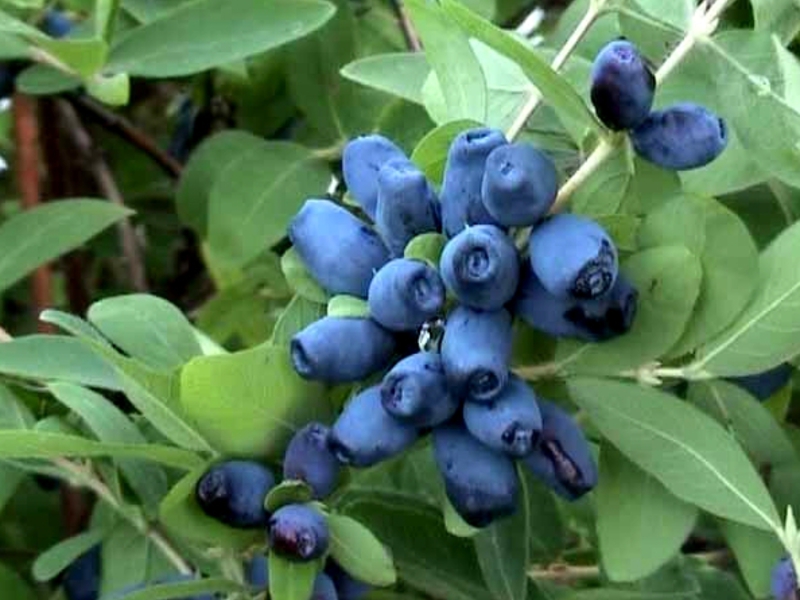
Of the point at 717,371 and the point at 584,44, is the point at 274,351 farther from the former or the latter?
the point at 584,44

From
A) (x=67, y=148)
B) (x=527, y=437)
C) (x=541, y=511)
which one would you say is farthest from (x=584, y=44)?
(x=67, y=148)

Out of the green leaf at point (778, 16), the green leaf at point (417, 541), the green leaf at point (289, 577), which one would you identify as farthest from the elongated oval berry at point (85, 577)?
the green leaf at point (778, 16)

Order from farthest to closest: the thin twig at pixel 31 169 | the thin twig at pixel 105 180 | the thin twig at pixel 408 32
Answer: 1. the thin twig at pixel 105 180
2. the thin twig at pixel 31 169
3. the thin twig at pixel 408 32

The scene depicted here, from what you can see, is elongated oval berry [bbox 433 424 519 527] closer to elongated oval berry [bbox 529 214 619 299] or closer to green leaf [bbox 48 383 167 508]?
elongated oval berry [bbox 529 214 619 299]

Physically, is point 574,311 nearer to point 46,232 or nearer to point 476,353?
point 476,353

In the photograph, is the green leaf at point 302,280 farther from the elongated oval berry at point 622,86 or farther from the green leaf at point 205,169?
the green leaf at point 205,169

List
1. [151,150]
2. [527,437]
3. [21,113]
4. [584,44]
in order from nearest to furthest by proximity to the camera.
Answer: [527,437]
[584,44]
[21,113]
[151,150]

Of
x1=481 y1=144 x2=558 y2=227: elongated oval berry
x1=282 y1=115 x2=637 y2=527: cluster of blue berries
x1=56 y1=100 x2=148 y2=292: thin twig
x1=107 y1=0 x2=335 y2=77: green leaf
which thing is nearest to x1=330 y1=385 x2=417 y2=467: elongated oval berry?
x1=282 y1=115 x2=637 y2=527: cluster of blue berries
